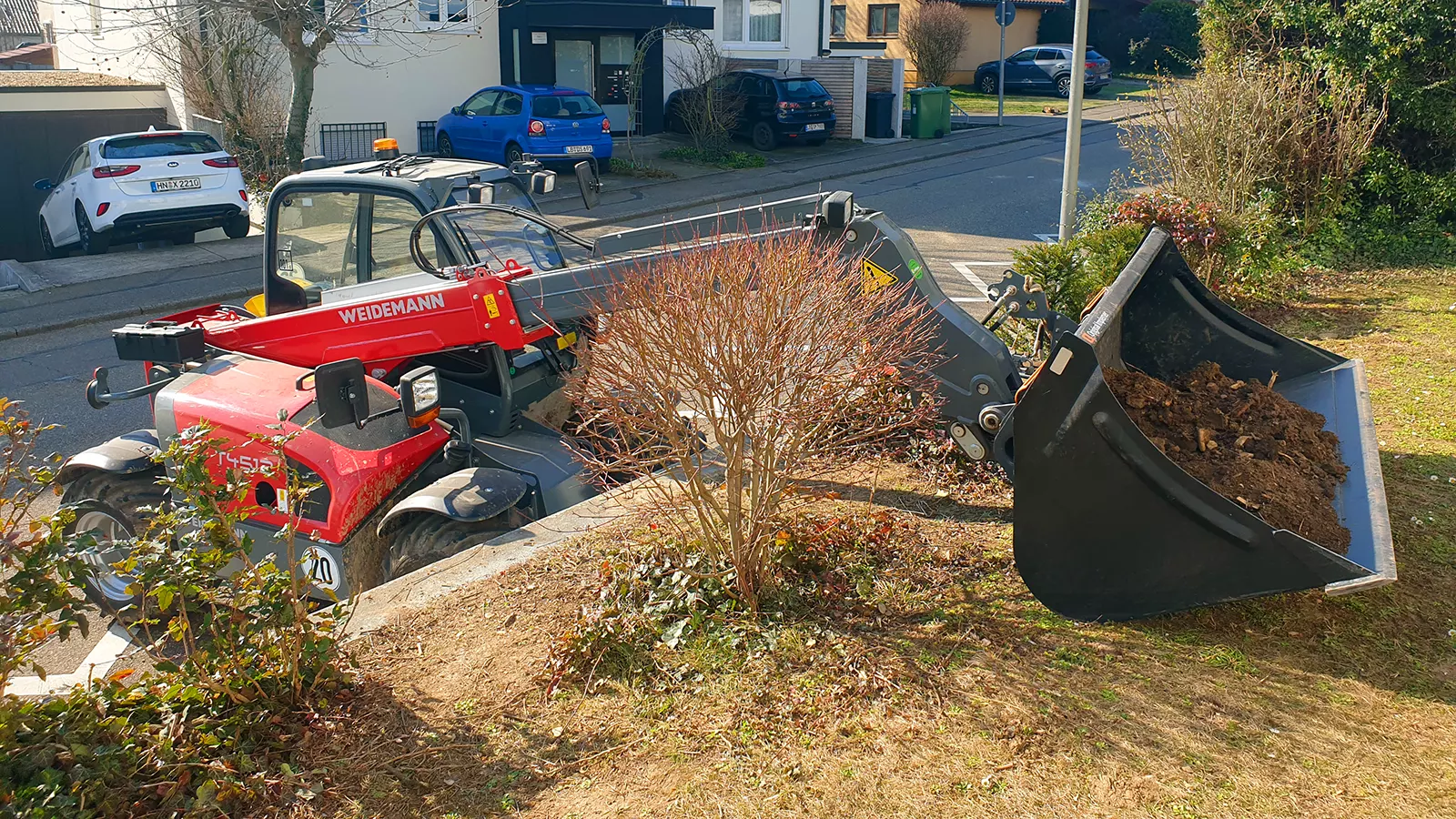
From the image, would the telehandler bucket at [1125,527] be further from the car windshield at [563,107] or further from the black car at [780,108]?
the black car at [780,108]

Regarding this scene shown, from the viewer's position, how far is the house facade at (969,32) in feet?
134

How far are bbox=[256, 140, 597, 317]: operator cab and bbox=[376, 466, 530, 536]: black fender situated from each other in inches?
48.6

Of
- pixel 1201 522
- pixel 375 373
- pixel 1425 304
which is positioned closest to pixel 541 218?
pixel 375 373

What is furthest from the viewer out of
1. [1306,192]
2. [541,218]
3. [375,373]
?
[1306,192]

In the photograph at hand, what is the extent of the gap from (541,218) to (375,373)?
136 cm

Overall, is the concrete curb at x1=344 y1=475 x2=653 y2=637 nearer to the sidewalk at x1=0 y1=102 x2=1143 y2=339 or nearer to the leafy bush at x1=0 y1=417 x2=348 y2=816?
the leafy bush at x1=0 y1=417 x2=348 y2=816

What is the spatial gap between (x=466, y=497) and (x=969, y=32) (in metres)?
38.2

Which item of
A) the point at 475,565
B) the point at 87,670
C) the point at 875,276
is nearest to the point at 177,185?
the point at 87,670

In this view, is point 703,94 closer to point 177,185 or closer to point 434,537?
point 177,185

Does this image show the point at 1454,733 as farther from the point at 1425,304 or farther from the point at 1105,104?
the point at 1105,104

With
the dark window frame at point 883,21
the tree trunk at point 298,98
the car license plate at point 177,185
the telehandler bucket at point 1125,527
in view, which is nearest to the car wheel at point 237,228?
the car license plate at point 177,185

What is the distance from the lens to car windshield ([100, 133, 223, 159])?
16031 mm

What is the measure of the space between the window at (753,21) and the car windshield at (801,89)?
4879 mm

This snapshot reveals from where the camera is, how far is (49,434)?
8.92m
